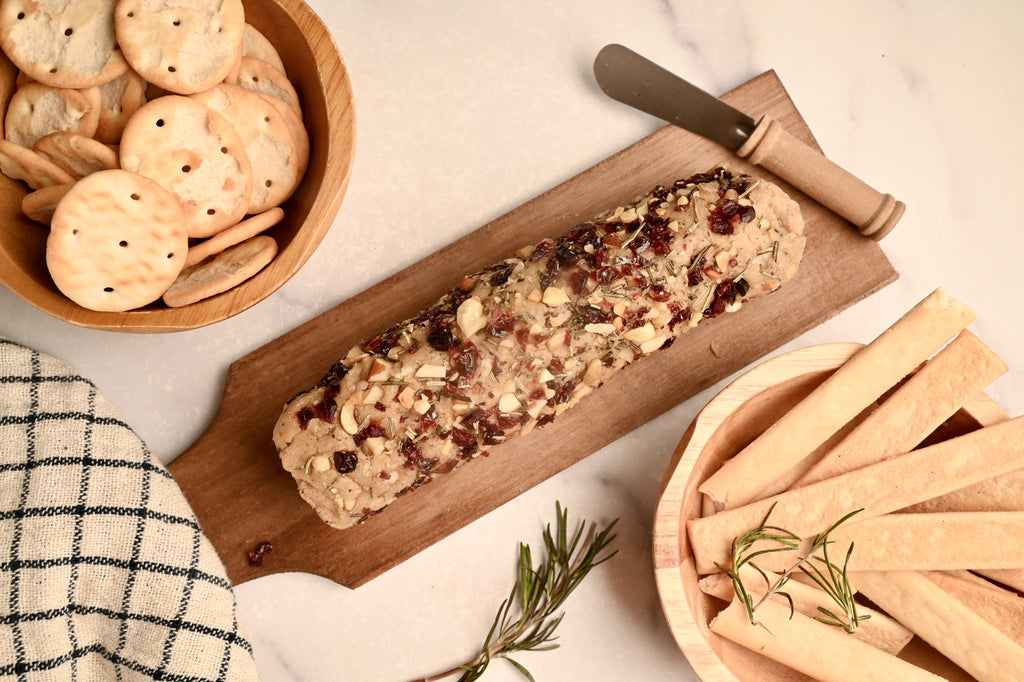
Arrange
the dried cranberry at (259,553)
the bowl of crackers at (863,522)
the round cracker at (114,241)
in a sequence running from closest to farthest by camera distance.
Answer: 1. the round cracker at (114,241)
2. the bowl of crackers at (863,522)
3. the dried cranberry at (259,553)

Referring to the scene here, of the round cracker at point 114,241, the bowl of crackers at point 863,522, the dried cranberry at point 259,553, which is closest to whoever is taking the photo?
the round cracker at point 114,241

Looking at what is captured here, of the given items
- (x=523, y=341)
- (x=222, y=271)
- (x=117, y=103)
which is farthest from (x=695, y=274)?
(x=117, y=103)

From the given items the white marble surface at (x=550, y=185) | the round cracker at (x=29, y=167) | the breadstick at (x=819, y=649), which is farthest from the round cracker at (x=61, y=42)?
the breadstick at (x=819, y=649)

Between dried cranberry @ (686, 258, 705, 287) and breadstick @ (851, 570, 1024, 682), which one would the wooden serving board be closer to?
dried cranberry @ (686, 258, 705, 287)

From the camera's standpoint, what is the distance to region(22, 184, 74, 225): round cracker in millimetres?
1104

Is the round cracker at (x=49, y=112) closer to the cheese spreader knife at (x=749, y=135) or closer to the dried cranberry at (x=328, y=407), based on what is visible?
the dried cranberry at (x=328, y=407)

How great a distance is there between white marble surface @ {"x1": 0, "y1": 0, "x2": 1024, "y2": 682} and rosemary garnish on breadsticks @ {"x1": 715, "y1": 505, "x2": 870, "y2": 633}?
0.27 metres

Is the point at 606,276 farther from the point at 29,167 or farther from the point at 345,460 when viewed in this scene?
the point at 29,167

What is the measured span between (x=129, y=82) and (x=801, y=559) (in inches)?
50.5

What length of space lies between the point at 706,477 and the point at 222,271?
0.87m

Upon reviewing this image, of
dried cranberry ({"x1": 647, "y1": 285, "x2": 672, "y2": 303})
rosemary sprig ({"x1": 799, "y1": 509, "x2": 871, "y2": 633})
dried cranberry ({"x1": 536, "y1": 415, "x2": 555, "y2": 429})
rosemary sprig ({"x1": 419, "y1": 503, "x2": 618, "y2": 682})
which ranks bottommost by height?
rosemary sprig ({"x1": 419, "y1": 503, "x2": 618, "y2": 682})

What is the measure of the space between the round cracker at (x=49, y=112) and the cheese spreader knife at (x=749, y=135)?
34.3 inches

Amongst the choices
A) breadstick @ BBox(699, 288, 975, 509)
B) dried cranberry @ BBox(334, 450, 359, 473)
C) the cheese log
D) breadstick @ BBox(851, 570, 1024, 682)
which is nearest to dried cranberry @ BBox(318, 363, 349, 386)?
the cheese log

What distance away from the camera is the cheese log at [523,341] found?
3.74 feet
